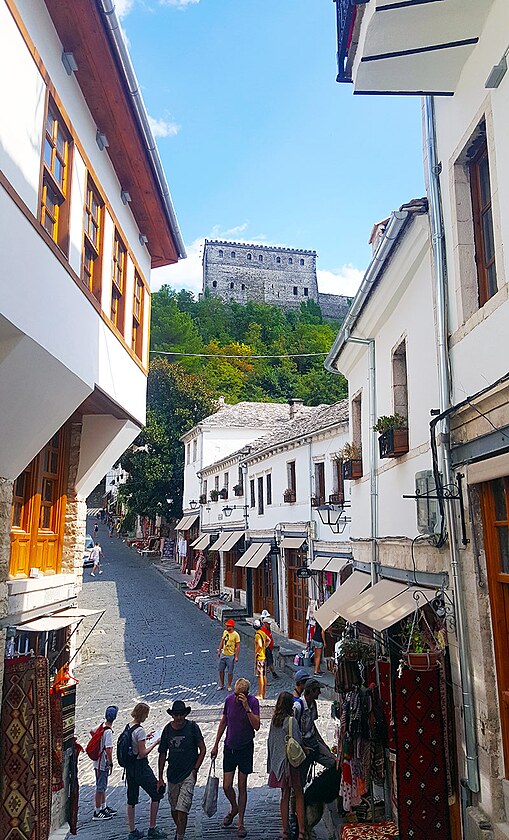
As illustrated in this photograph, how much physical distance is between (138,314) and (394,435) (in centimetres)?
582

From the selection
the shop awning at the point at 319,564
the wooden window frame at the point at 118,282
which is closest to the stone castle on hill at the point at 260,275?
the shop awning at the point at 319,564

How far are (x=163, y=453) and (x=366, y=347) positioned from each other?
99.5 ft

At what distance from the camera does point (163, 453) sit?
39188mm

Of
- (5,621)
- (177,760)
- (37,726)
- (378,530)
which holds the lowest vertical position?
(177,760)

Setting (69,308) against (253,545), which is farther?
(253,545)

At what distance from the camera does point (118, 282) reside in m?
9.95

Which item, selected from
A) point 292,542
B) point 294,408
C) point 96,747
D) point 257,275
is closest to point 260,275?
point 257,275

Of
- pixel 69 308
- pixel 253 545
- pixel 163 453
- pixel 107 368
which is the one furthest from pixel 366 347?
pixel 163 453

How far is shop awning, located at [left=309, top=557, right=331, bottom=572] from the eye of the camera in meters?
15.8

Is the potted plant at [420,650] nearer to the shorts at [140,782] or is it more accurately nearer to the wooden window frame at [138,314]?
the shorts at [140,782]

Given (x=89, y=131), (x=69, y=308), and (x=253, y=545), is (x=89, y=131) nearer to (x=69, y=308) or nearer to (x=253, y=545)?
(x=69, y=308)

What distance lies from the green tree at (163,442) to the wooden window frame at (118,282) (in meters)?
28.7

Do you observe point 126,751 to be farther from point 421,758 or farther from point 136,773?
point 421,758

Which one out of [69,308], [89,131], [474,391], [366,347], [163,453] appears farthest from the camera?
[163,453]
